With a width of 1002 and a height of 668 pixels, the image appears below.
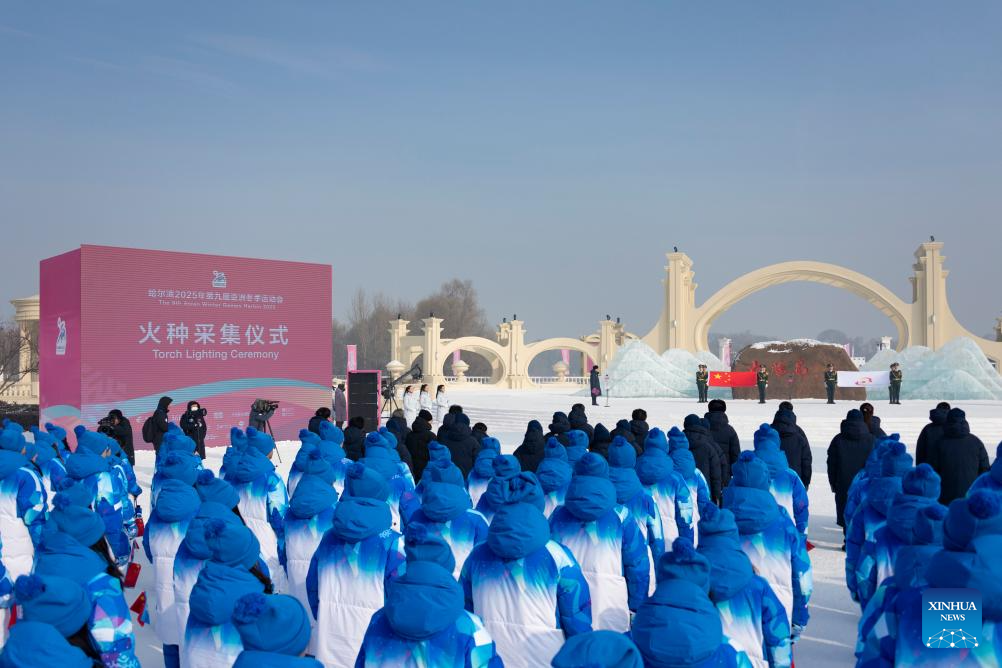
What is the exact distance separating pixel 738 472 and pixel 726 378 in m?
24.9

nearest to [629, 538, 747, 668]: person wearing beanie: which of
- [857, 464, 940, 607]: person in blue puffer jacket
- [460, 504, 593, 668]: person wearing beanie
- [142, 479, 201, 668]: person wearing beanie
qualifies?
[460, 504, 593, 668]: person wearing beanie

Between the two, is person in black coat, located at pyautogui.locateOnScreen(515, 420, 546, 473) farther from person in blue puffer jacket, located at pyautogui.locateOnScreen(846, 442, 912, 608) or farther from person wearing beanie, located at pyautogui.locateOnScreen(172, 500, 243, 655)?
person wearing beanie, located at pyautogui.locateOnScreen(172, 500, 243, 655)

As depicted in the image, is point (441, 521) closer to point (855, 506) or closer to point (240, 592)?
point (240, 592)

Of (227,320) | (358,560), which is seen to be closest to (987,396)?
(227,320)

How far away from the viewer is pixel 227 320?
18.5 m

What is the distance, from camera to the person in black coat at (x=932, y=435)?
26.1 feet

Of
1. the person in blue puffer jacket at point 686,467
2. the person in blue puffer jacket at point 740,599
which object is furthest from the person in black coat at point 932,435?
the person in blue puffer jacket at point 740,599

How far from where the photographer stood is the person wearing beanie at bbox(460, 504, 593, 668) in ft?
12.2

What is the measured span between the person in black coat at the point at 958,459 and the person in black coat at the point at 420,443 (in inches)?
194

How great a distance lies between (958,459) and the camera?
7.59 metres

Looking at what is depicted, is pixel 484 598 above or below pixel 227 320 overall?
below

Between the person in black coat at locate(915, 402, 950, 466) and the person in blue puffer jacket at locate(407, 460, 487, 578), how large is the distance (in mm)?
4743

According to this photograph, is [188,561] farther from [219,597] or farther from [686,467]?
[686,467]

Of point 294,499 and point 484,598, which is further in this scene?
point 294,499
